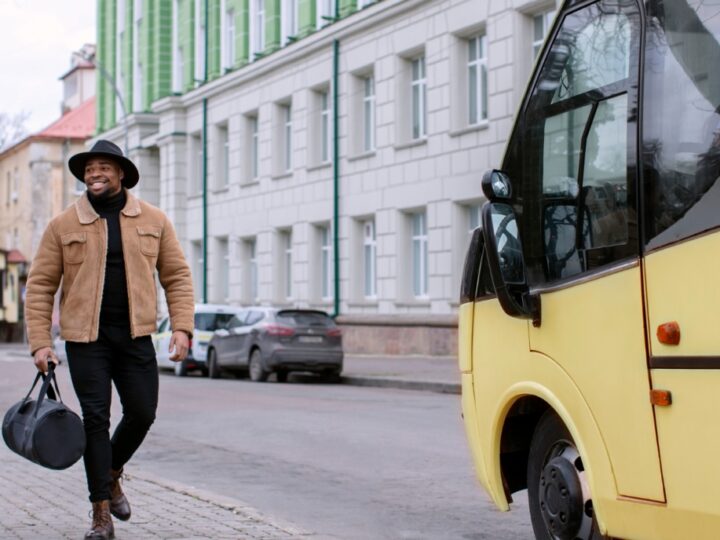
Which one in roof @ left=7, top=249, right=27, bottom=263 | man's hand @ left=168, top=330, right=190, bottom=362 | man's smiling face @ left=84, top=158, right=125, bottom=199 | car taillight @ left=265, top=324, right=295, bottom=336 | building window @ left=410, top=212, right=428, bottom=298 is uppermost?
roof @ left=7, top=249, right=27, bottom=263

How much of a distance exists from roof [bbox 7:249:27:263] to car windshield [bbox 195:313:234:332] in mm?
47937

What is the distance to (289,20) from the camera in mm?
41094

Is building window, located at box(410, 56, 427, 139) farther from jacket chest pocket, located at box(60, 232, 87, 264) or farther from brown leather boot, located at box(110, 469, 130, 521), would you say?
jacket chest pocket, located at box(60, 232, 87, 264)

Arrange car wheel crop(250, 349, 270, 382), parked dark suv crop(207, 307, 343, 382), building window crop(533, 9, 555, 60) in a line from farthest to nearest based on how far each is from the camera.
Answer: building window crop(533, 9, 555, 60)
car wheel crop(250, 349, 270, 382)
parked dark suv crop(207, 307, 343, 382)

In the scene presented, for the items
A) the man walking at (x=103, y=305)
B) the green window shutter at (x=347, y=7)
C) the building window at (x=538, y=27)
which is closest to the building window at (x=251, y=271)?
the green window shutter at (x=347, y=7)

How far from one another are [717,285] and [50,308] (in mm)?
3666

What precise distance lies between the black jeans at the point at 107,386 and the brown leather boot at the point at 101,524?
0.15ft

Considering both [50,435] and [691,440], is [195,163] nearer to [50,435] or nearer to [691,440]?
[50,435]

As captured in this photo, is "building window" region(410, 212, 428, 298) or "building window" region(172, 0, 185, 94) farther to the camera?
"building window" region(172, 0, 185, 94)

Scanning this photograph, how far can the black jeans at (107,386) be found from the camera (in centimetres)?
683

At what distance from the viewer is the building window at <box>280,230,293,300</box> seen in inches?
1622

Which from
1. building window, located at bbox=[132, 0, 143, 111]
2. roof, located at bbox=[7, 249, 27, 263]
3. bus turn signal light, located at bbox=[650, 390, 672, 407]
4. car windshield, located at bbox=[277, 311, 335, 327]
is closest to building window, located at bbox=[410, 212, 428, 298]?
car windshield, located at bbox=[277, 311, 335, 327]

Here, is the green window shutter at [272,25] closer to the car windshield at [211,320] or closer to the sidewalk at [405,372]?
the sidewalk at [405,372]

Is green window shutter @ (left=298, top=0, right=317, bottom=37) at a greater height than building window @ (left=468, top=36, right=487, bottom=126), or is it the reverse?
green window shutter @ (left=298, top=0, right=317, bottom=37)
